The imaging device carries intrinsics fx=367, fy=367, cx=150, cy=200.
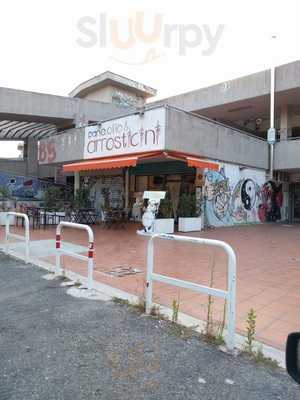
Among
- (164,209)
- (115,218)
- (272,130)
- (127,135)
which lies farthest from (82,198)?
(272,130)

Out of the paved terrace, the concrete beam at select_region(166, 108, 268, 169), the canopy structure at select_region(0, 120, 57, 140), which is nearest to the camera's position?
the paved terrace

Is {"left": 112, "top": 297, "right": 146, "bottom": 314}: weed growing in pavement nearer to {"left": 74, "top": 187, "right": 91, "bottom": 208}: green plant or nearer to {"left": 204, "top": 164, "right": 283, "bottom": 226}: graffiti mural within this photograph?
{"left": 204, "top": 164, "right": 283, "bottom": 226}: graffiti mural

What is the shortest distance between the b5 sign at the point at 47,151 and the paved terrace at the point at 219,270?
7.87 meters

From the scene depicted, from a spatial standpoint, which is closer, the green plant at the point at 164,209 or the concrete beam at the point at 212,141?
the concrete beam at the point at 212,141

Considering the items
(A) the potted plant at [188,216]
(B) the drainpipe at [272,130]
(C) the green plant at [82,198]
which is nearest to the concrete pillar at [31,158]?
(C) the green plant at [82,198]

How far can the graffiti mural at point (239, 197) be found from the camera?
52.9 feet

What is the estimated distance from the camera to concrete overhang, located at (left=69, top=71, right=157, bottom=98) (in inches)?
1057

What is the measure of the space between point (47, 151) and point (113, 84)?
9830mm

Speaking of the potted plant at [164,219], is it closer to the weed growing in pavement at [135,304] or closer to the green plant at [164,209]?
the green plant at [164,209]

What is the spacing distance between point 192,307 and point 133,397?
222 centimetres

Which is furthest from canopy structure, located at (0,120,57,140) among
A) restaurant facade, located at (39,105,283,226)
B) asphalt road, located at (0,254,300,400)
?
asphalt road, located at (0,254,300,400)

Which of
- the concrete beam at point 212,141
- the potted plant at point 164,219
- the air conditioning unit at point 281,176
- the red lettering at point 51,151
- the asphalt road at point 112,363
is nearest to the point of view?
the asphalt road at point 112,363

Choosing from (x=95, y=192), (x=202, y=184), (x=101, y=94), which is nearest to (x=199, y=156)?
(x=202, y=184)

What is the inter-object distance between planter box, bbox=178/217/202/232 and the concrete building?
162cm
